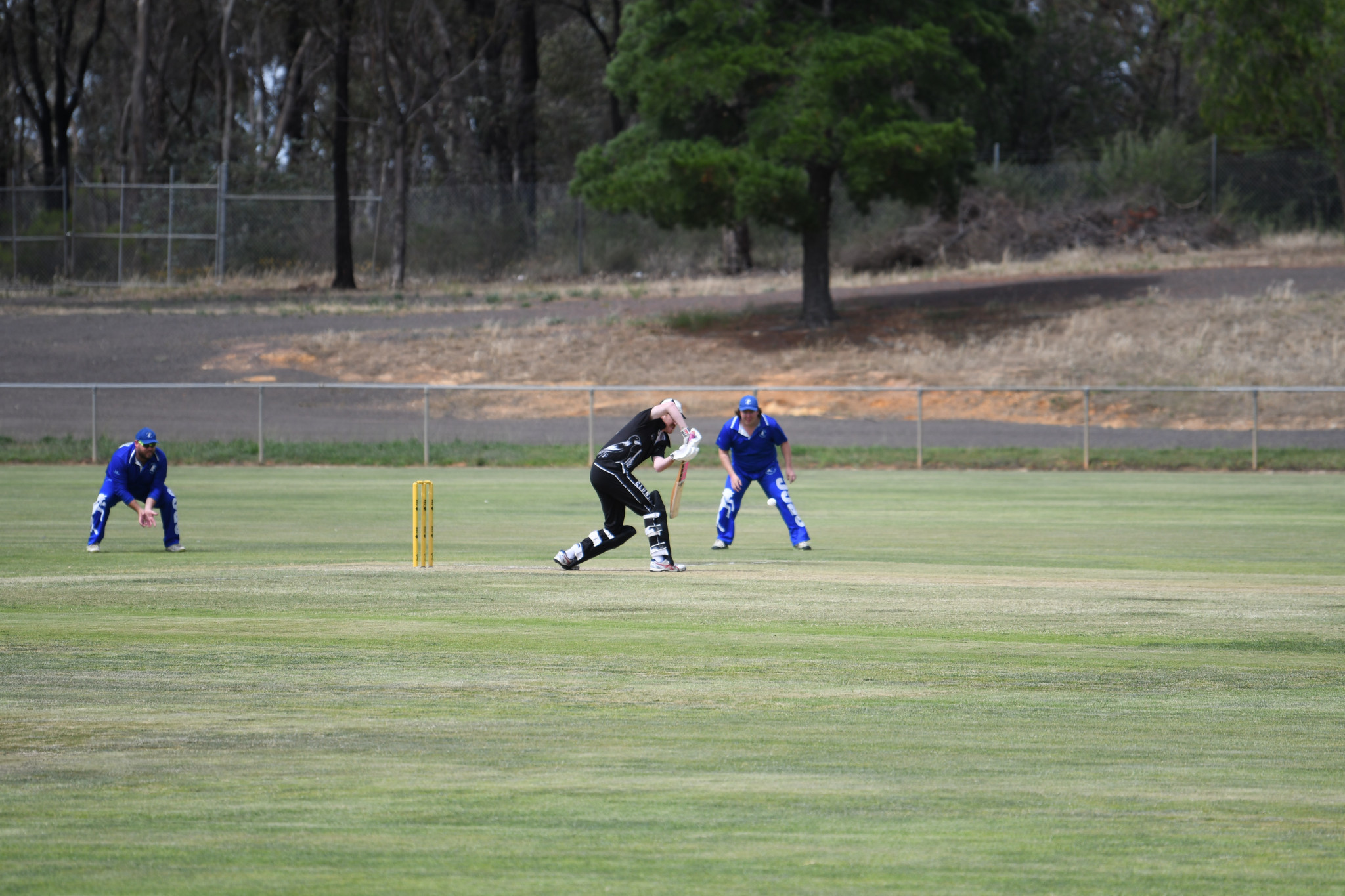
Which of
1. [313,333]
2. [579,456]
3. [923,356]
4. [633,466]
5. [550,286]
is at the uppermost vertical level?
[550,286]

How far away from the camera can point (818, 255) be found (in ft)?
150

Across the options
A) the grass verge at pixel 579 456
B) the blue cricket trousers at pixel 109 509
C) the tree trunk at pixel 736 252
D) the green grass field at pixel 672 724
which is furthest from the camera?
the tree trunk at pixel 736 252

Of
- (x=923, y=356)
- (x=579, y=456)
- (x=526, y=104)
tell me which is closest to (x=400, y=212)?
(x=526, y=104)

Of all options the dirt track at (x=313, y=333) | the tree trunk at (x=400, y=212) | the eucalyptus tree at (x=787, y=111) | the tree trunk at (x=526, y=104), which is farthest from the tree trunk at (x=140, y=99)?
the eucalyptus tree at (x=787, y=111)

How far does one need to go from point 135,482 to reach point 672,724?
1041 cm

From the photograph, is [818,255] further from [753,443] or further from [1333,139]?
[753,443]

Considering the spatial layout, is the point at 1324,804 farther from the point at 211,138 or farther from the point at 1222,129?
the point at 211,138

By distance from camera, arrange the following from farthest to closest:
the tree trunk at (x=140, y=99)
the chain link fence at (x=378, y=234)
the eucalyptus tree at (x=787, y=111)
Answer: the tree trunk at (x=140, y=99) < the chain link fence at (x=378, y=234) < the eucalyptus tree at (x=787, y=111)

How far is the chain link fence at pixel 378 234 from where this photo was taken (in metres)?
58.5

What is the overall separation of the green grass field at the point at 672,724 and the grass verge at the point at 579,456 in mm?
16322

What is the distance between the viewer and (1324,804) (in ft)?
21.8

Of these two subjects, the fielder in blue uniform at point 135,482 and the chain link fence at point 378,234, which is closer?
the fielder in blue uniform at point 135,482

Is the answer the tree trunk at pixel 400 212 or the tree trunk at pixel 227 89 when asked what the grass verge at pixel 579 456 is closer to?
the tree trunk at pixel 400 212

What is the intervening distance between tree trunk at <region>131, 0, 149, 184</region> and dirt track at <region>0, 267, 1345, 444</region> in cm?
1075
